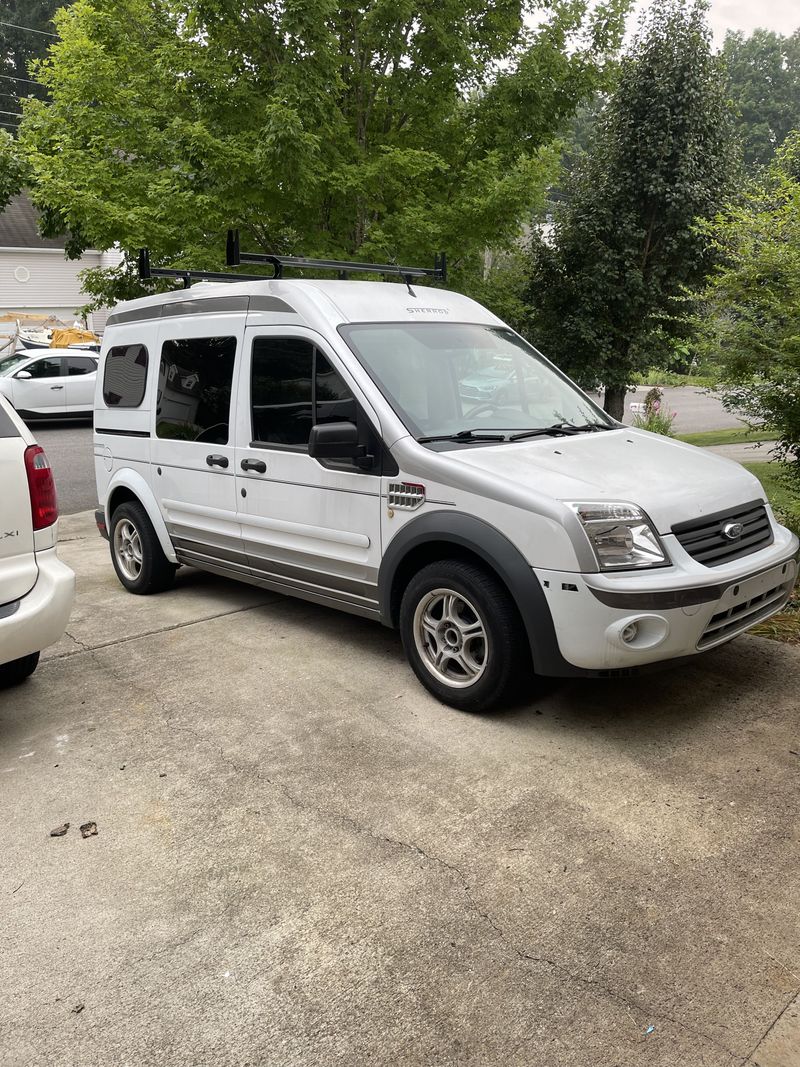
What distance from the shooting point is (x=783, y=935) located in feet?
8.74

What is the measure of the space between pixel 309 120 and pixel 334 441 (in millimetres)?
4975

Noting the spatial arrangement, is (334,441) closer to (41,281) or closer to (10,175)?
(10,175)

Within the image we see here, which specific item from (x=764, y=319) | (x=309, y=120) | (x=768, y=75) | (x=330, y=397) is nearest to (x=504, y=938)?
(x=330, y=397)

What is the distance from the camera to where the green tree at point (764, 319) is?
5930mm

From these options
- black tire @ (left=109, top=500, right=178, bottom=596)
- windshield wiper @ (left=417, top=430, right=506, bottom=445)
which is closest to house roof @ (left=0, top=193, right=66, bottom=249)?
black tire @ (left=109, top=500, right=178, bottom=596)

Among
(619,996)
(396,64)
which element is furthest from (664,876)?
(396,64)

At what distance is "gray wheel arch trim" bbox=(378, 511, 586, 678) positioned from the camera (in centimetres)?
380

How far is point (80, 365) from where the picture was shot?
19594mm

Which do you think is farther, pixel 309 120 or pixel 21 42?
pixel 21 42

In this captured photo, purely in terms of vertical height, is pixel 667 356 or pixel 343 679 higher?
pixel 667 356

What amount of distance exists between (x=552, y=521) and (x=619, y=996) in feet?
6.14

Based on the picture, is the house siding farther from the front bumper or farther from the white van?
the front bumper

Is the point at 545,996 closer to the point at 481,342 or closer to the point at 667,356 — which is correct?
the point at 481,342

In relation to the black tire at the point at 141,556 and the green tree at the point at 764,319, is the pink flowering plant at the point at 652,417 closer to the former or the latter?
the green tree at the point at 764,319
